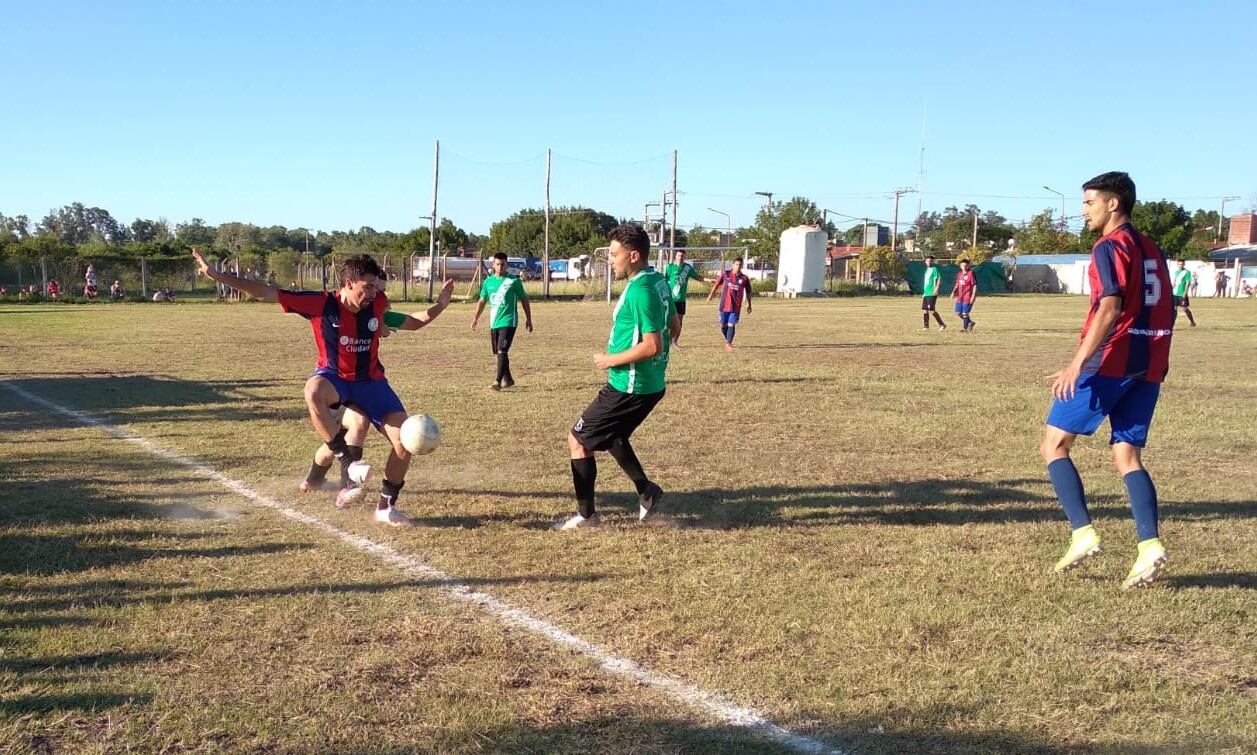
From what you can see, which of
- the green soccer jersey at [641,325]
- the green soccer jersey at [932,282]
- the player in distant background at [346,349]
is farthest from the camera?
the green soccer jersey at [932,282]

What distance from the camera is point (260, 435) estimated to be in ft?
28.6

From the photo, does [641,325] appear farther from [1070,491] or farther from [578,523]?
[1070,491]

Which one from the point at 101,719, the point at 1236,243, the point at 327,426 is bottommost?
the point at 101,719

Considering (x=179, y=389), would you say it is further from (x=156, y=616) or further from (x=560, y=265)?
(x=560, y=265)

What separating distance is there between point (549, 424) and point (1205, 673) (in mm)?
6751

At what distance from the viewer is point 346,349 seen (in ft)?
20.0

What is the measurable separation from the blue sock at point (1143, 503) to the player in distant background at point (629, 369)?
263 centimetres

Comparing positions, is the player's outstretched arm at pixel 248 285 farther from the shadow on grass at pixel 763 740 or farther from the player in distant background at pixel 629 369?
the shadow on grass at pixel 763 740

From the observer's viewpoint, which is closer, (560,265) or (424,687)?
(424,687)

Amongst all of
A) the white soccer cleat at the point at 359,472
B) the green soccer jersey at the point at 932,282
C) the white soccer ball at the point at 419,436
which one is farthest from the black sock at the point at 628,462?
the green soccer jersey at the point at 932,282

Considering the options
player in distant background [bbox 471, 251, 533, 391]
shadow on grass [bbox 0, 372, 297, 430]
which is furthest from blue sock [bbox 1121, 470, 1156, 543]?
player in distant background [bbox 471, 251, 533, 391]

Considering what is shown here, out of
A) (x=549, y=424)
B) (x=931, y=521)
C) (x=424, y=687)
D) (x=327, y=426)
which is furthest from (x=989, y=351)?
(x=424, y=687)

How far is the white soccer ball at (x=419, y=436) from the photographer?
19.0 feet

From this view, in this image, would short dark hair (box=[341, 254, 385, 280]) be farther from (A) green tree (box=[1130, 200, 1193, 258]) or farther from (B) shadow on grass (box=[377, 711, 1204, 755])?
(A) green tree (box=[1130, 200, 1193, 258])
